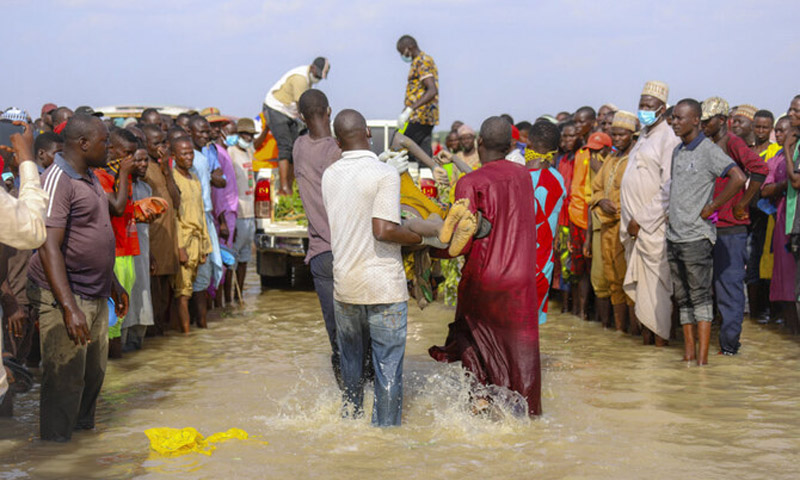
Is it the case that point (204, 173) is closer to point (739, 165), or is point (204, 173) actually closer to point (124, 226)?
point (124, 226)

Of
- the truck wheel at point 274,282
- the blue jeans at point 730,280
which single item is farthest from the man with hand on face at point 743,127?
the truck wheel at point 274,282

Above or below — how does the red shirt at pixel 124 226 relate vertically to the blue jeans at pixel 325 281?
above

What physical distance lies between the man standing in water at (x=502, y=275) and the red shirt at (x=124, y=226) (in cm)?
318

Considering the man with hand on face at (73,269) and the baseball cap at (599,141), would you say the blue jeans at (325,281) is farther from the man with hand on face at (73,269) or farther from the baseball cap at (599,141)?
the baseball cap at (599,141)

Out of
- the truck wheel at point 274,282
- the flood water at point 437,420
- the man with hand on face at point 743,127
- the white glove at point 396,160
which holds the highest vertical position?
the man with hand on face at point 743,127

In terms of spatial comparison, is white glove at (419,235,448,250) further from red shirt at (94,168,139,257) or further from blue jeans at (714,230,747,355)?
blue jeans at (714,230,747,355)

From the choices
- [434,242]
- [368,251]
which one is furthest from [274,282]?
[368,251]

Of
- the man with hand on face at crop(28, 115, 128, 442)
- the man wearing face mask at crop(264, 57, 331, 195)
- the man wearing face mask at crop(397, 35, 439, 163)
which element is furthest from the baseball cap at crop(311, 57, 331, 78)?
the man with hand on face at crop(28, 115, 128, 442)

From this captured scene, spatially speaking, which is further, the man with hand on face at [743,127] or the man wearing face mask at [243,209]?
the man wearing face mask at [243,209]

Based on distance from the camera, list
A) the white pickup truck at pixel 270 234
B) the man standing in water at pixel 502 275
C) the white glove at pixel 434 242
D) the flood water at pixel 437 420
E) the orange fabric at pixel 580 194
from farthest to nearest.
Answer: the white pickup truck at pixel 270 234
the orange fabric at pixel 580 194
the man standing in water at pixel 502 275
the white glove at pixel 434 242
the flood water at pixel 437 420

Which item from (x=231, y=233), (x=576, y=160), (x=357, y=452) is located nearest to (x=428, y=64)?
(x=576, y=160)

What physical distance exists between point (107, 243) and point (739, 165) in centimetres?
560

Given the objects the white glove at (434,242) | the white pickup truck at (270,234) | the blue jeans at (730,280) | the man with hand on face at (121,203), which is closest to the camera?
the white glove at (434,242)

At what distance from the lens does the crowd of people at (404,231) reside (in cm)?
550
